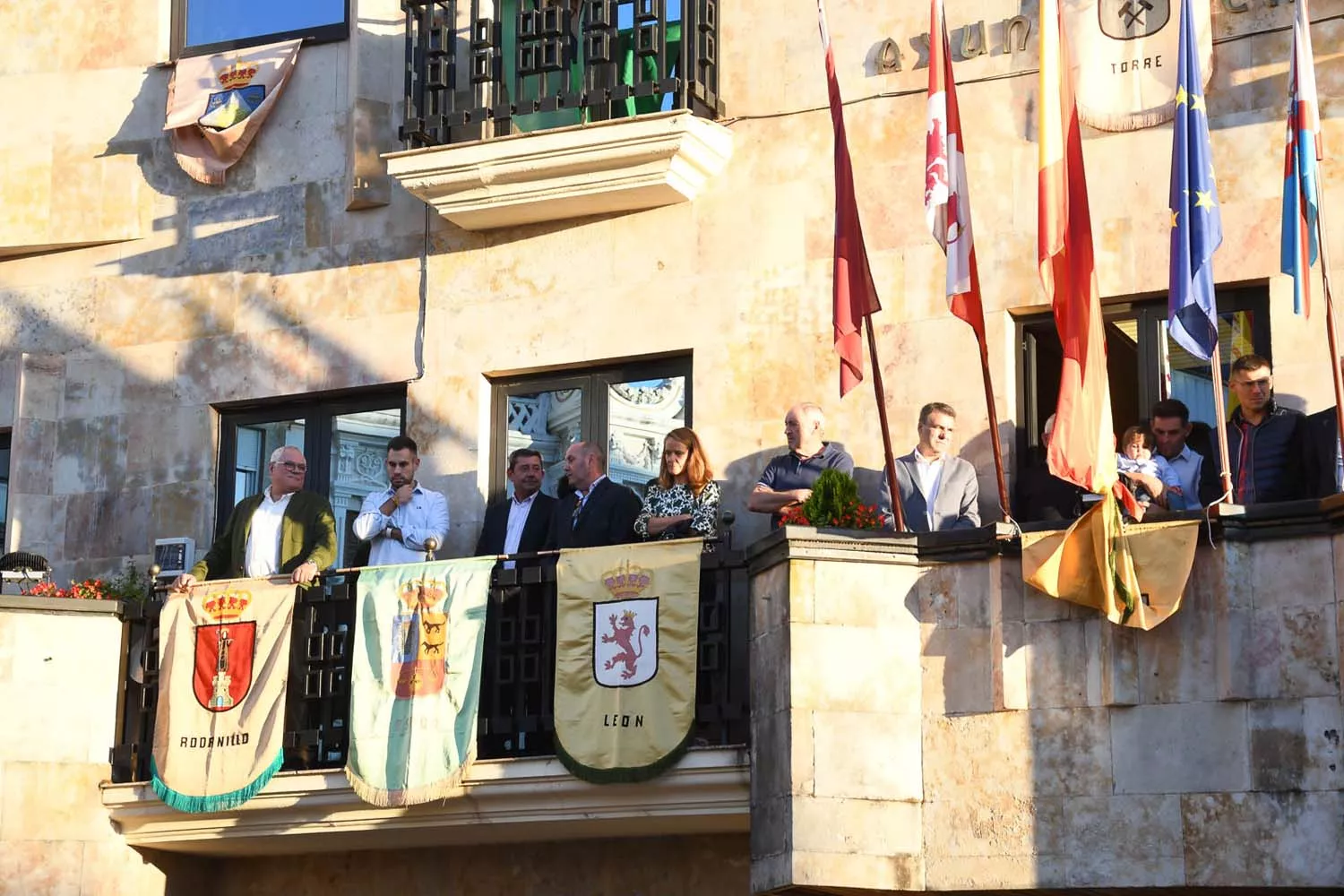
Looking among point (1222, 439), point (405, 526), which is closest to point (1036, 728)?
point (1222, 439)

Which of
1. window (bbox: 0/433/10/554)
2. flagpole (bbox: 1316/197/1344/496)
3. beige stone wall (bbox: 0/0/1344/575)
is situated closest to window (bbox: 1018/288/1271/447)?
beige stone wall (bbox: 0/0/1344/575)

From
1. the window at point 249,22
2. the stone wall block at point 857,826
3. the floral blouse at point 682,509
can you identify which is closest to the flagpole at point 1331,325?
the stone wall block at point 857,826

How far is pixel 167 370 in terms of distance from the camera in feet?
59.9

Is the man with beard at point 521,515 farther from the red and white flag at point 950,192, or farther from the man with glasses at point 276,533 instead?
the red and white flag at point 950,192

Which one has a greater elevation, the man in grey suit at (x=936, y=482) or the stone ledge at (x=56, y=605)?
the man in grey suit at (x=936, y=482)

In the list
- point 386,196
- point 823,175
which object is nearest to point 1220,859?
point 823,175

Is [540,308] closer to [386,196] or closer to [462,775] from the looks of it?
[386,196]

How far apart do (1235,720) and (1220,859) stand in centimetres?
72

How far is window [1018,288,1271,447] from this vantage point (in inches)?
602

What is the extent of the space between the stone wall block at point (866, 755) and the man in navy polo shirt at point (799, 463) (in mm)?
1662

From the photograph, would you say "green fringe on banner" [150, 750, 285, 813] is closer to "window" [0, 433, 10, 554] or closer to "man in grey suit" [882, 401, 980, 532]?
"window" [0, 433, 10, 554]

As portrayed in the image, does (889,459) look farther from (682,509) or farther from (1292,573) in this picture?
(1292,573)

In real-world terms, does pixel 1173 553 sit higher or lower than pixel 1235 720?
higher

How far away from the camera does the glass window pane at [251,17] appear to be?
1847 centimetres
